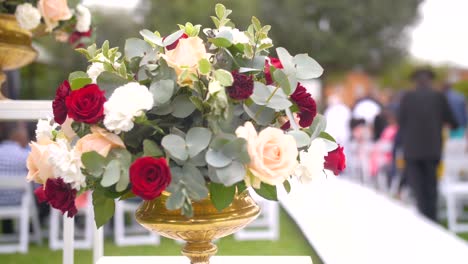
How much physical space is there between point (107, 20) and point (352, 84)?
49.1 feet

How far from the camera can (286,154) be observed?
0.92 meters

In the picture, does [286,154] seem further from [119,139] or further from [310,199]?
[310,199]

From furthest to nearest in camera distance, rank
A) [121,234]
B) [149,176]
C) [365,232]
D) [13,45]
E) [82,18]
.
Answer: [121,234], [365,232], [82,18], [13,45], [149,176]

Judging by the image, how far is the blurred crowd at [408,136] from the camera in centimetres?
544

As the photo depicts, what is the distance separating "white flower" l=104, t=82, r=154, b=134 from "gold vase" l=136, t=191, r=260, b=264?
0.16 metres

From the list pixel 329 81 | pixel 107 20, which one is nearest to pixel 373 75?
pixel 329 81

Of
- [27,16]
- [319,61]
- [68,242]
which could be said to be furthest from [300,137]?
[319,61]

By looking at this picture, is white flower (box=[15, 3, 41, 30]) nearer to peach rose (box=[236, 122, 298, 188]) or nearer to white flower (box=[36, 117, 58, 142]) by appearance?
white flower (box=[36, 117, 58, 142])

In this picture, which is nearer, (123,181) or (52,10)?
(123,181)

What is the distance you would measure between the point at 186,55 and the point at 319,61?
1802 cm

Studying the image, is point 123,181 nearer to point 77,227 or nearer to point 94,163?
point 94,163

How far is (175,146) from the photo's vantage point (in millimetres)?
917

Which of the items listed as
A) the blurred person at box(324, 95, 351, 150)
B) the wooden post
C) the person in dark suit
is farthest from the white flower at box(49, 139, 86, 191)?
the blurred person at box(324, 95, 351, 150)

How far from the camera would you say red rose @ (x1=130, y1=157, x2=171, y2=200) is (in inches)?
34.3
